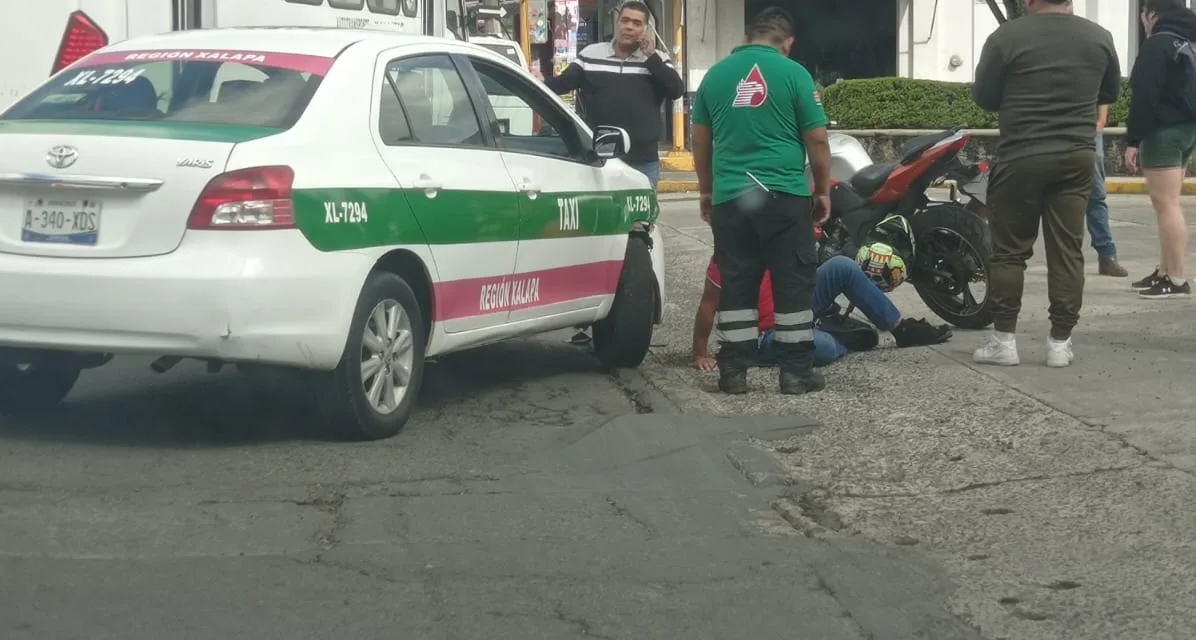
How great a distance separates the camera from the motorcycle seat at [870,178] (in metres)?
9.41

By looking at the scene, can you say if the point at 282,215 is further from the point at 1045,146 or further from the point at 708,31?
the point at 708,31

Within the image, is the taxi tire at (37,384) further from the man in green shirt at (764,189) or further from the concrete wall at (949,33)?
the concrete wall at (949,33)

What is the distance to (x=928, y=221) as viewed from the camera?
9.30 metres

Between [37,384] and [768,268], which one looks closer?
[37,384]

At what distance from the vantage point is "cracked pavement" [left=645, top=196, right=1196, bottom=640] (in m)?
4.71

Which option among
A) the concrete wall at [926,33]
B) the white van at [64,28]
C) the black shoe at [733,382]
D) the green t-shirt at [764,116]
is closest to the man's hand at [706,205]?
the green t-shirt at [764,116]

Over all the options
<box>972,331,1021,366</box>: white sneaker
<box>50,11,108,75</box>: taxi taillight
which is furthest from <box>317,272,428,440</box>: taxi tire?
<box>50,11,108,75</box>: taxi taillight

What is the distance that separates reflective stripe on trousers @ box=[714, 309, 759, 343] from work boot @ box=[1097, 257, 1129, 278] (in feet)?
15.1

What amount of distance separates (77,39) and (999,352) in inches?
242

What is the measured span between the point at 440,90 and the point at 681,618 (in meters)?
3.43

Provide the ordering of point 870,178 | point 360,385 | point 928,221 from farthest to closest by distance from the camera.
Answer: point 870,178 → point 928,221 → point 360,385

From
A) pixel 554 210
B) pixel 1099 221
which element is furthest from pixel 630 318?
pixel 1099 221

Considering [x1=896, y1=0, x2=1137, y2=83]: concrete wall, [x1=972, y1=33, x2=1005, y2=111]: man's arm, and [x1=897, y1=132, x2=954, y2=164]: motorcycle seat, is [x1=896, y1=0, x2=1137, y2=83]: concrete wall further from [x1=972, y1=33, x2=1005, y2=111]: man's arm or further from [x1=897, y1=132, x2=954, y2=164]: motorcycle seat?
[x1=972, y1=33, x2=1005, y2=111]: man's arm

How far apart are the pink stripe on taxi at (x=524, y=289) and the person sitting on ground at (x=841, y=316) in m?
0.51
